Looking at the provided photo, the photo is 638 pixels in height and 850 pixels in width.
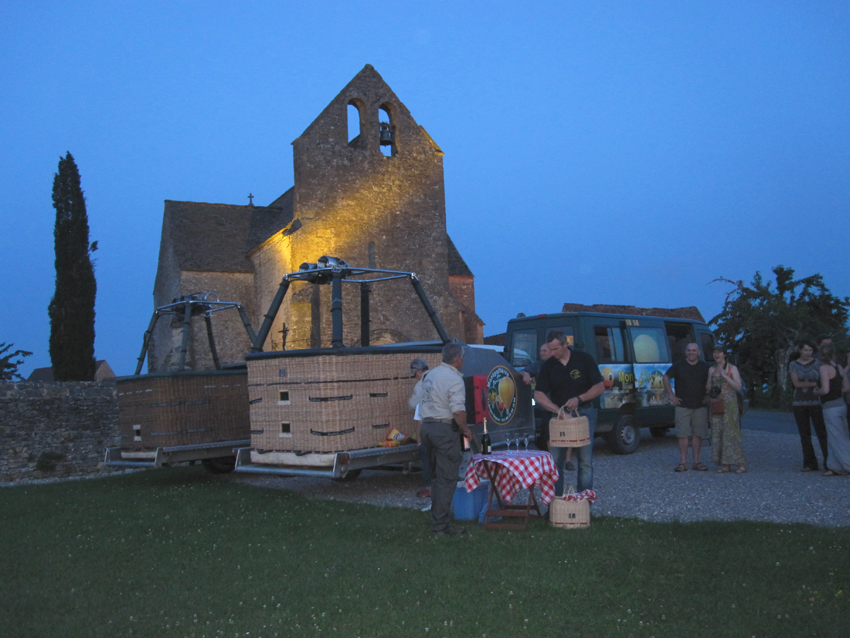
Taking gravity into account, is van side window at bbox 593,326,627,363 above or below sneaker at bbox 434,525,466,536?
above

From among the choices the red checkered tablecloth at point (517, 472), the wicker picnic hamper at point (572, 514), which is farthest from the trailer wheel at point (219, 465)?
the wicker picnic hamper at point (572, 514)

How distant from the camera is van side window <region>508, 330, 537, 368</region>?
42.7 feet

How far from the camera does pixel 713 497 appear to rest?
8266 mm

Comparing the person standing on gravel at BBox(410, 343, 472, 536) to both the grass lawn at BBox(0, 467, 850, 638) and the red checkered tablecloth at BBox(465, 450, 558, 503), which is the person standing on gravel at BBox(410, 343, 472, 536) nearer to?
the grass lawn at BBox(0, 467, 850, 638)

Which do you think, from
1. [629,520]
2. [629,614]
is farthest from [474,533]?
[629,614]

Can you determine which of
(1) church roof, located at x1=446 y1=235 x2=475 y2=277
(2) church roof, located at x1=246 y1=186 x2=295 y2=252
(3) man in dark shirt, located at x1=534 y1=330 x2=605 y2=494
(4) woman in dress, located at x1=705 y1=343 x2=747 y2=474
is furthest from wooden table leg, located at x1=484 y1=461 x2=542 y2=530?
(1) church roof, located at x1=446 y1=235 x2=475 y2=277

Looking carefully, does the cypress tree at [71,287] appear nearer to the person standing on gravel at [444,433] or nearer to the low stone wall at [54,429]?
the low stone wall at [54,429]

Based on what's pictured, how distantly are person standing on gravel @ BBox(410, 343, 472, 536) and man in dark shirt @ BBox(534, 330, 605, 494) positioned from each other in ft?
2.73

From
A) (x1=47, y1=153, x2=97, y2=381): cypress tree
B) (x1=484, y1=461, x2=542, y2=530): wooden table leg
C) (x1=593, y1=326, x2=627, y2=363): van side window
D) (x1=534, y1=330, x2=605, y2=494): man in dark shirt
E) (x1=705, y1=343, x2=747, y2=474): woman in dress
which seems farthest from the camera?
(x1=47, y1=153, x2=97, y2=381): cypress tree

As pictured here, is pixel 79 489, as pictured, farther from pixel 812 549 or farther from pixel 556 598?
pixel 812 549

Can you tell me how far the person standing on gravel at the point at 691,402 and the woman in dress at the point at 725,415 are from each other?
0.14 m

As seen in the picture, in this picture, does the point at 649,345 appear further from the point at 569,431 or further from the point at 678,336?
the point at 569,431

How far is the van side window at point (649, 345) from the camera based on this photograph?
13398 millimetres

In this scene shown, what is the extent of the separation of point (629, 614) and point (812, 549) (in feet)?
6.56
